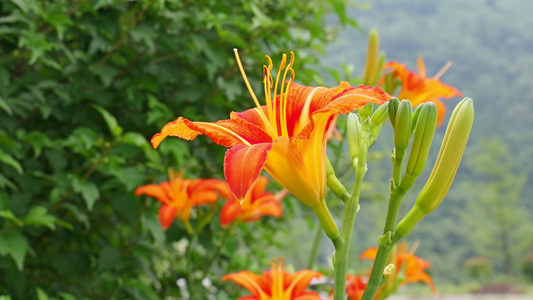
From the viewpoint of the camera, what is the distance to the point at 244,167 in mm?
511

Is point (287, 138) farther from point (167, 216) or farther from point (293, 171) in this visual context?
point (167, 216)

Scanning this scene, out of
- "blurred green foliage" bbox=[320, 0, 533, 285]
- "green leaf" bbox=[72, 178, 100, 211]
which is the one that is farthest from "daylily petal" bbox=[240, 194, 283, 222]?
"blurred green foliage" bbox=[320, 0, 533, 285]

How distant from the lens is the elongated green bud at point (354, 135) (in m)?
0.65

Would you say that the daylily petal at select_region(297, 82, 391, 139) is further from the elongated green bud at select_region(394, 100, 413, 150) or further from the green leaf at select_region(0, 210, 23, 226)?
the green leaf at select_region(0, 210, 23, 226)

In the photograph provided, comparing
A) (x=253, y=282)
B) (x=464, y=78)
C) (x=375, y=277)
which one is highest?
(x=375, y=277)

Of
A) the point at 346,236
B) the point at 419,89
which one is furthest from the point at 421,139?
the point at 419,89

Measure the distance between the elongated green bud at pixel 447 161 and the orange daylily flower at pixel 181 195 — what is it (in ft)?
2.39

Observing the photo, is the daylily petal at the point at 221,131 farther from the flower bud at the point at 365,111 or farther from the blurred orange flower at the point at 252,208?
the blurred orange flower at the point at 252,208

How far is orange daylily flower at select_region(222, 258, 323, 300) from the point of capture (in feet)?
2.72

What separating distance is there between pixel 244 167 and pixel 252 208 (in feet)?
2.65

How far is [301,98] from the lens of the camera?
691 millimetres

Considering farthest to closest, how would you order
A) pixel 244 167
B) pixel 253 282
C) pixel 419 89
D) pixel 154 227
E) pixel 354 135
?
pixel 154 227, pixel 419 89, pixel 253 282, pixel 354 135, pixel 244 167

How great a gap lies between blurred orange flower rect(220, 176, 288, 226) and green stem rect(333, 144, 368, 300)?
67 cm

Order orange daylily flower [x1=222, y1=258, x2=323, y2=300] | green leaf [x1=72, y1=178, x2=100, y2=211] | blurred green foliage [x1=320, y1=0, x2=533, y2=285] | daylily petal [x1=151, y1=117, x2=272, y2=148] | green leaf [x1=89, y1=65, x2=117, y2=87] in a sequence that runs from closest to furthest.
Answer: daylily petal [x1=151, y1=117, x2=272, y2=148]
orange daylily flower [x1=222, y1=258, x2=323, y2=300]
green leaf [x1=72, y1=178, x2=100, y2=211]
green leaf [x1=89, y1=65, x2=117, y2=87]
blurred green foliage [x1=320, y1=0, x2=533, y2=285]
